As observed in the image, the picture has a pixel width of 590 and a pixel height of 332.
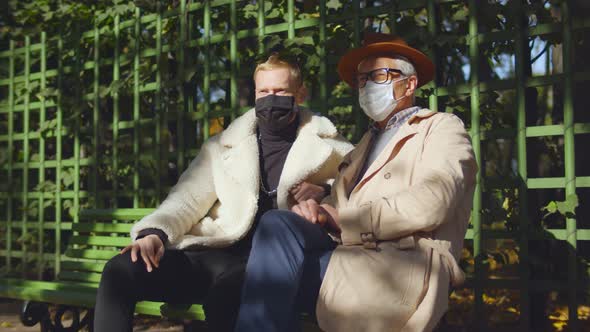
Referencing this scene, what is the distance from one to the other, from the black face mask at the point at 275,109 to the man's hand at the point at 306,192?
32 centimetres

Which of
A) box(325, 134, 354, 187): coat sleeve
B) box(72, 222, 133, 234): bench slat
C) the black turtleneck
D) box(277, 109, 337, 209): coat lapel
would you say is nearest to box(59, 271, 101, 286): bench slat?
box(72, 222, 133, 234): bench slat

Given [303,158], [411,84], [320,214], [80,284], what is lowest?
[80,284]

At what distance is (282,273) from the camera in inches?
100

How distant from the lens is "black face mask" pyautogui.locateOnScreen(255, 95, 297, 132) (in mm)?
3309

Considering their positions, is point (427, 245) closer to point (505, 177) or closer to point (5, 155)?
point (505, 177)

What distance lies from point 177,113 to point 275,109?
1589 millimetres

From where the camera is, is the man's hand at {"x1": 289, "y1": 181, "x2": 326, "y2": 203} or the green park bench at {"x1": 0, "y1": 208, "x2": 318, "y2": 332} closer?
the man's hand at {"x1": 289, "y1": 181, "x2": 326, "y2": 203}

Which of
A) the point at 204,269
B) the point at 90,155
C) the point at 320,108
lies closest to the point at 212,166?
the point at 204,269

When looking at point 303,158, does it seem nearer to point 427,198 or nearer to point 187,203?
point 187,203

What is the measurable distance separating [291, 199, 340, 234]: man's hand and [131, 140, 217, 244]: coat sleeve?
662mm

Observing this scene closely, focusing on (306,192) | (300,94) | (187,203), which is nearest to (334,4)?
(300,94)

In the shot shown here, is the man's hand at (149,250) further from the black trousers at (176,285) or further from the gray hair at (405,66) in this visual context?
the gray hair at (405,66)

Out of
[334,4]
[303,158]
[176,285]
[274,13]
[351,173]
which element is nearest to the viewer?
[351,173]

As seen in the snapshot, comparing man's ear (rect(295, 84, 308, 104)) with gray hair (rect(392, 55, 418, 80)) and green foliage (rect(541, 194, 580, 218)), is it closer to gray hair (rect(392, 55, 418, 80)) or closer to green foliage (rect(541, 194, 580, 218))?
gray hair (rect(392, 55, 418, 80))
